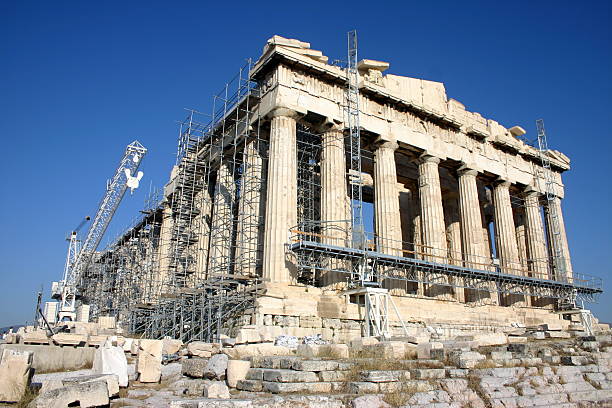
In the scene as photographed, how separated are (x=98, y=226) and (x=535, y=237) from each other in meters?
47.1

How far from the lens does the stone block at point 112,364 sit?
934cm

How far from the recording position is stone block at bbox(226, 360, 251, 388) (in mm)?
9688

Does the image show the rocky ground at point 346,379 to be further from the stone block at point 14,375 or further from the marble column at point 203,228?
the marble column at point 203,228

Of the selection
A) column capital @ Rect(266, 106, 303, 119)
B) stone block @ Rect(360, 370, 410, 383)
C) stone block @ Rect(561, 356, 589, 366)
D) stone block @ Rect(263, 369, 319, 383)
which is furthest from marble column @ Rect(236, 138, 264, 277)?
stone block @ Rect(360, 370, 410, 383)

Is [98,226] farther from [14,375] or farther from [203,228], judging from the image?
[14,375]

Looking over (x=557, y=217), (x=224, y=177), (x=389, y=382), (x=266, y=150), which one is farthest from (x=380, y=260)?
(x=557, y=217)

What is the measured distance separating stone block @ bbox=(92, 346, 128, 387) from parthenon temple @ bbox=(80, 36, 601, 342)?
22.8ft

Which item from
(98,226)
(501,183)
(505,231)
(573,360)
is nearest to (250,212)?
(573,360)

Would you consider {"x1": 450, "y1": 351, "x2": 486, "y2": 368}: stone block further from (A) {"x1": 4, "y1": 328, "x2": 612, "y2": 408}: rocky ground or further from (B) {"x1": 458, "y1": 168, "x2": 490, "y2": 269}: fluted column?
(B) {"x1": 458, "y1": 168, "x2": 490, "y2": 269}: fluted column

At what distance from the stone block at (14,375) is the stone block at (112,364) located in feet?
4.50

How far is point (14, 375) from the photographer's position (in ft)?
26.1

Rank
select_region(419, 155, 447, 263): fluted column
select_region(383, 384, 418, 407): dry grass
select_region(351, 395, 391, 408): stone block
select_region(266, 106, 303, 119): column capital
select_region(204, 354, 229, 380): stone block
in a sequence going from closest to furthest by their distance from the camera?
select_region(351, 395, 391, 408): stone block, select_region(383, 384, 418, 407): dry grass, select_region(204, 354, 229, 380): stone block, select_region(266, 106, 303, 119): column capital, select_region(419, 155, 447, 263): fluted column

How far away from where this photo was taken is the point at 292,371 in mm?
9172

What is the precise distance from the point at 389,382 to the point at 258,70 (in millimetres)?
18553
